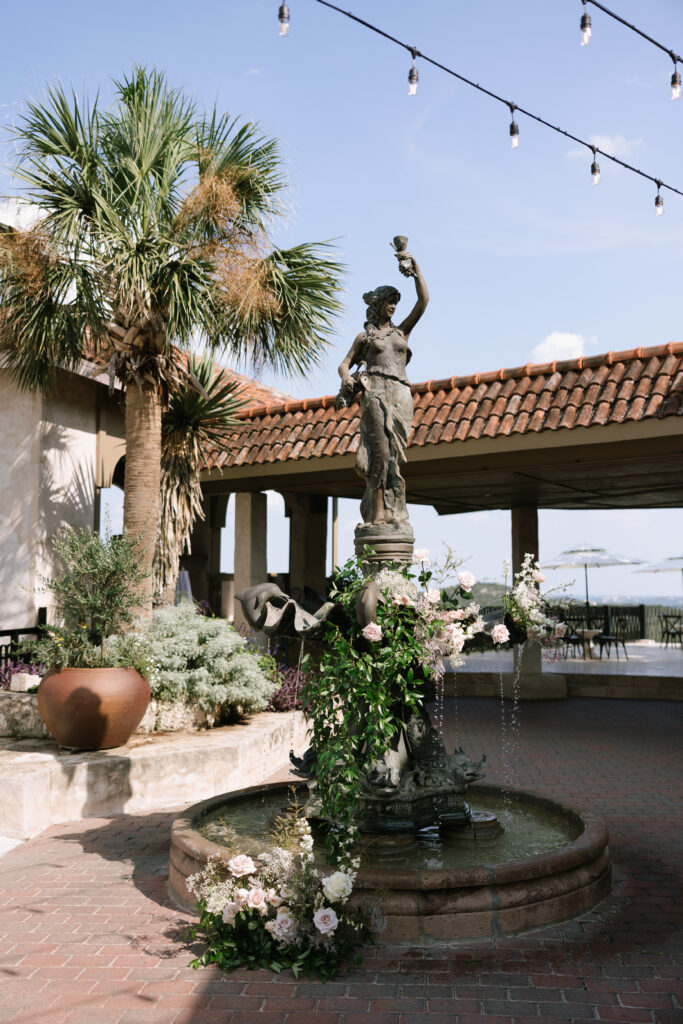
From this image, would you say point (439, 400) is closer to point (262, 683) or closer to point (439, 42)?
point (262, 683)

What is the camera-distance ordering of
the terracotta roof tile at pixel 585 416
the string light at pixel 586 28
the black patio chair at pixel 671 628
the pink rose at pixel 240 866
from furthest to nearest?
the black patio chair at pixel 671 628 → the terracotta roof tile at pixel 585 416 → the string light at pixel 586 28 → the pink rose at pixel 240 866

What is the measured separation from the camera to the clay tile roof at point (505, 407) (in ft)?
26.3

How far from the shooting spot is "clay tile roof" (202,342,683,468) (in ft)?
26.3

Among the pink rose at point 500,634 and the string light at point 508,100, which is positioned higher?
the string light at point 508,100

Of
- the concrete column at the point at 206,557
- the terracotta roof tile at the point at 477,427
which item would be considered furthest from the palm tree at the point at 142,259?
the concrete column at the point at 206,557

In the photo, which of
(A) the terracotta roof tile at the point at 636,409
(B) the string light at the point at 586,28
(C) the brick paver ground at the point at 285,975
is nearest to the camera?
(C) the brick paver ground at the point at 285,975

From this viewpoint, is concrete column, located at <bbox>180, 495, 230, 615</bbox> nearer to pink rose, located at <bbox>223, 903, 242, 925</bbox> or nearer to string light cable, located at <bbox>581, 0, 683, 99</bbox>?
string light cable, located at <bbox>581, 0, 683, 99</bbox>

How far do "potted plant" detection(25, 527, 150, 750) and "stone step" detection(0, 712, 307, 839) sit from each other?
25 centimetres

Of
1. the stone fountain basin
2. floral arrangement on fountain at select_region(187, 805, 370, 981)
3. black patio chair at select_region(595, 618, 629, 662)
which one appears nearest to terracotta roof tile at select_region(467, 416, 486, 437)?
the stone fountain basin

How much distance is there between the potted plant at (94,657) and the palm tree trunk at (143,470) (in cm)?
108

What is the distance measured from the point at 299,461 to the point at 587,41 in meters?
6.30

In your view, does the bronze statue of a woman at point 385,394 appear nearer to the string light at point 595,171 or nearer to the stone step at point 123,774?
the string light at point 595,171

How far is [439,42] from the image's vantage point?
17.4 ft

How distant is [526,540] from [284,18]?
385 inches
